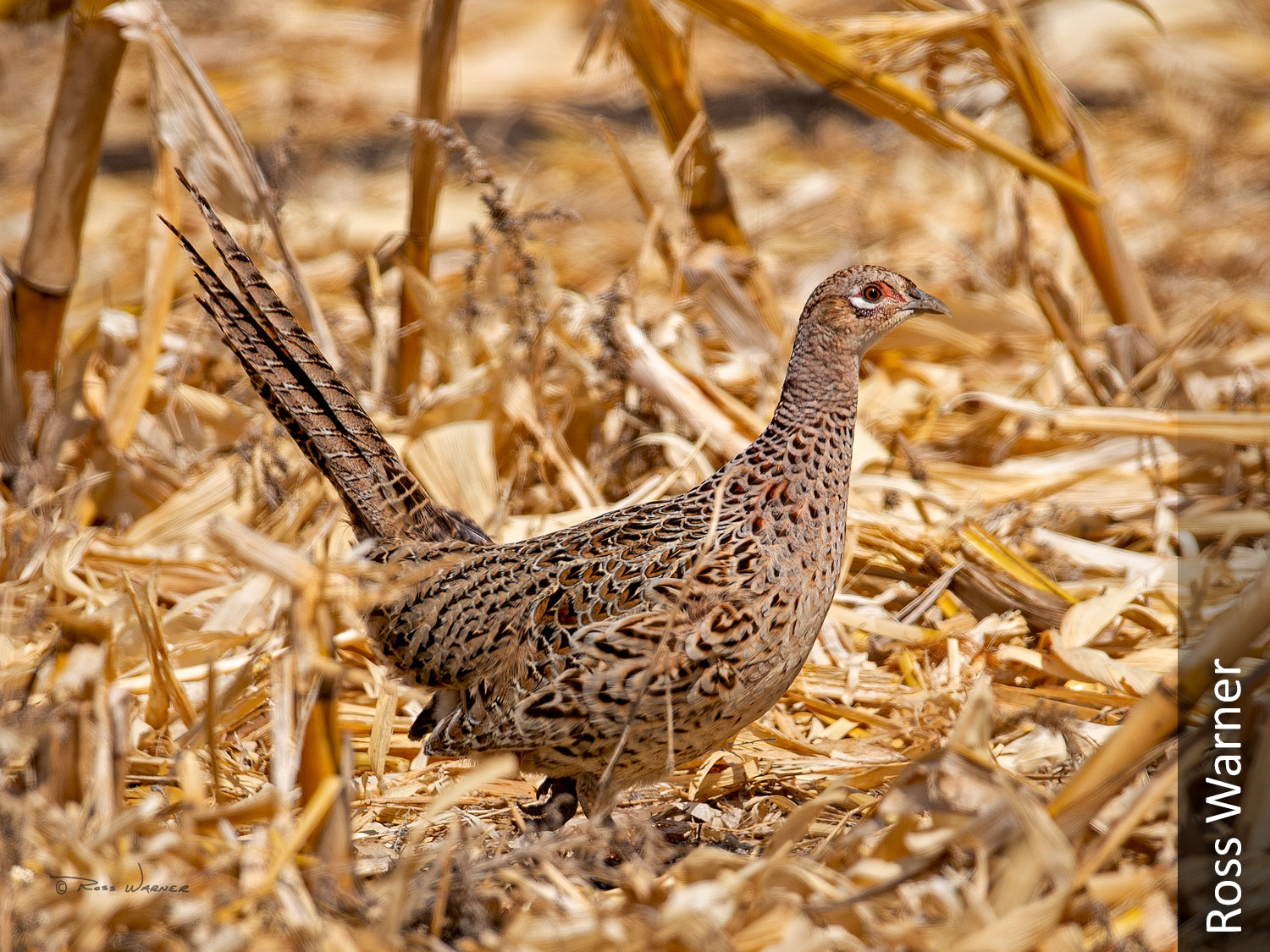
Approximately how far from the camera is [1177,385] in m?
4.80

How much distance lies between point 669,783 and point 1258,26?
8.98 meters

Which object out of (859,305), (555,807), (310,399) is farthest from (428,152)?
(555,807)

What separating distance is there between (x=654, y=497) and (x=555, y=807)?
144cm

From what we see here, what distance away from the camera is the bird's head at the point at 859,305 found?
314 centimetres

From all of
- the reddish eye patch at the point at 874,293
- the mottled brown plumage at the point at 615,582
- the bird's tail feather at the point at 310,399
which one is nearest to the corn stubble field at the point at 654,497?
the mottled brown plumage at the point at 615,582

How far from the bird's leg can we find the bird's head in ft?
4.52

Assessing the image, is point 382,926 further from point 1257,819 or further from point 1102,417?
point 1102,417

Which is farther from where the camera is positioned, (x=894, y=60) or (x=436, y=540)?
(x=894, y=60)

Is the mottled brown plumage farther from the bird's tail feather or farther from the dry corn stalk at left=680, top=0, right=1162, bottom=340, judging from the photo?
the dry corn stalk at left=680, top=0, right=1162, bottom=340

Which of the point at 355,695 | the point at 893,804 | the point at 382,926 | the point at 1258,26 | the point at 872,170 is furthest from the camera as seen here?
the point at 1258,26

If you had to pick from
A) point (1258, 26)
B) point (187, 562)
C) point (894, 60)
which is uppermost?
point (1258, 26)

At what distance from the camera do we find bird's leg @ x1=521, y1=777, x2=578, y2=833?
3053 mm

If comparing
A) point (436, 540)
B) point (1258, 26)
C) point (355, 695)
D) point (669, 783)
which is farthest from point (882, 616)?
point (1258, 26)
